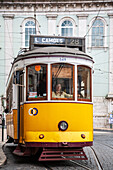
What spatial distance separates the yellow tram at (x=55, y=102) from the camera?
8.69m

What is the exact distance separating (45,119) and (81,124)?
34.9 inches

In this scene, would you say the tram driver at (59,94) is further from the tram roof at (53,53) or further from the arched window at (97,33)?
the arched window at (97,33)

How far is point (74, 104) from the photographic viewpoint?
29.2 ft

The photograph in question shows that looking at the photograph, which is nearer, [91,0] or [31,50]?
[31,50]

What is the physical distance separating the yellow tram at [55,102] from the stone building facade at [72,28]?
22.8 m

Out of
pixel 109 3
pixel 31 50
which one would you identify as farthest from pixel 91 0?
pixel 31 50

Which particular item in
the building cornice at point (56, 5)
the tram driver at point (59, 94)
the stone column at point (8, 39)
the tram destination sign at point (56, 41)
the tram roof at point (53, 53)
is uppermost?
the building cornice at point (56, 5)

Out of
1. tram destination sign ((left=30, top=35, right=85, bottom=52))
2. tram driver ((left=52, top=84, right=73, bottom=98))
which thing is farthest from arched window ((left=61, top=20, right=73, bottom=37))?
tram driver ((left=52, top=84, right=73, bottom=98))

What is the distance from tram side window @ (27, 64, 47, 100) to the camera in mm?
8945

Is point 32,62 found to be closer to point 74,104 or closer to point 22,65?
point 22,65

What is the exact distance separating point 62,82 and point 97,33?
23.9 metres

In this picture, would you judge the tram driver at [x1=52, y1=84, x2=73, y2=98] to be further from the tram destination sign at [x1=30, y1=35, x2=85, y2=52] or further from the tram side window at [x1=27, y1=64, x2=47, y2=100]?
the tram destination sign at [x1=30, y1=35, x2=85, y2=52]

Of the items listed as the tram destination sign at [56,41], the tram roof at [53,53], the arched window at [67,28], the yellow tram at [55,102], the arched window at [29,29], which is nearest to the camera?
the yellow tram at [55,102]

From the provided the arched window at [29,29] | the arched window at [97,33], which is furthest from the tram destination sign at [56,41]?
the arched window at [97,33]
